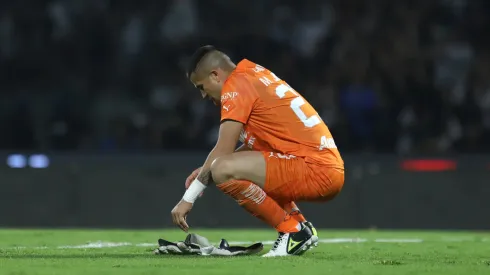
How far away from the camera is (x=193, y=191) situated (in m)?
5.82

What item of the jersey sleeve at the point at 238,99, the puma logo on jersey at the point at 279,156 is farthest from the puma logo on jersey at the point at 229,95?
the puma logo on jersey at the point at 279,156

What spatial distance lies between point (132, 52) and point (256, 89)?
22.7ft

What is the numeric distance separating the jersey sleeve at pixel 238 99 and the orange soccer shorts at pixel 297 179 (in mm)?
344

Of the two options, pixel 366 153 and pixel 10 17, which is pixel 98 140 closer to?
pixel 10 17

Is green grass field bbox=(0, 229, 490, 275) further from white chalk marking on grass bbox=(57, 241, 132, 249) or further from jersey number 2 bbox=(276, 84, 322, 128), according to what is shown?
jersey number 2 bbox=(276, 84, 322, 128)

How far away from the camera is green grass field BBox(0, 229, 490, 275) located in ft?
16.0

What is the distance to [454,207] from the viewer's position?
11.3 meters

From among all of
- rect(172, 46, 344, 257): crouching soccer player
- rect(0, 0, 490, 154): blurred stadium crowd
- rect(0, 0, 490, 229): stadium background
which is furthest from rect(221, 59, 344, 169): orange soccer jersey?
rect(0, 0, 490, 154): blurred stadium crowd

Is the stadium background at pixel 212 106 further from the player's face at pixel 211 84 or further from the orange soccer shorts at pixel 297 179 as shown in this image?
the player's face at pixel 211 84

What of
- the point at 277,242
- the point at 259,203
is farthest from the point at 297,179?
the point at 277,242

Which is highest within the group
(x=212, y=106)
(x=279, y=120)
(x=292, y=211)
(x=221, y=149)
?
(x=279, y=120)

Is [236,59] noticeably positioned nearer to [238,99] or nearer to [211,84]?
[211,84]

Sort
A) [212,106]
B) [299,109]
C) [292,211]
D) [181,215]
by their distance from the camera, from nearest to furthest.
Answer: [181,215], [299,109], [292,211], [212,106]

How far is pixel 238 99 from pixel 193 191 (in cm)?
63
